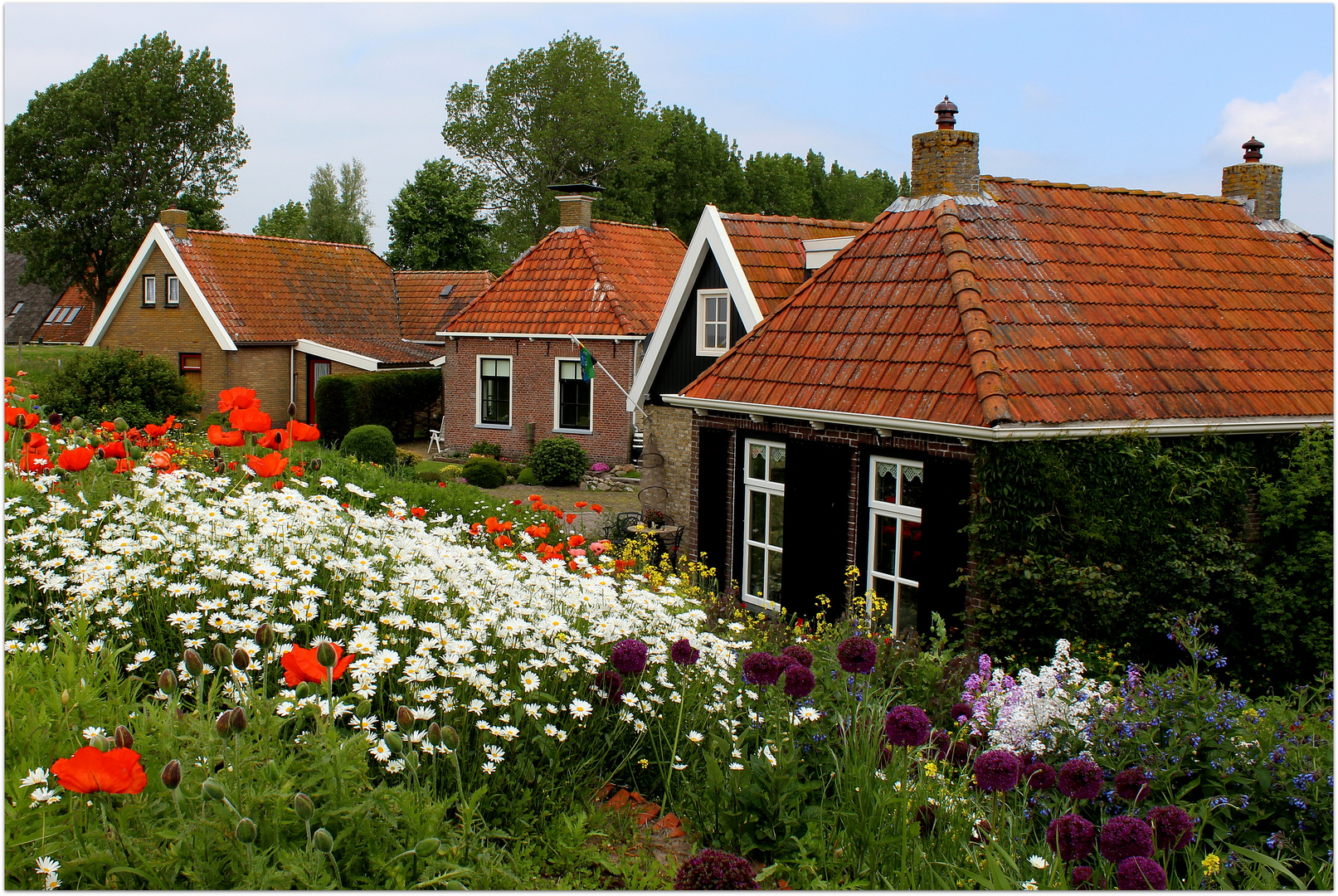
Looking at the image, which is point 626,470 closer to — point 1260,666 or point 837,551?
point 837,551

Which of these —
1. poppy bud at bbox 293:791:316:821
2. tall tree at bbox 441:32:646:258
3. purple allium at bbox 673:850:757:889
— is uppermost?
tall tree at bbox 441:32:646:258

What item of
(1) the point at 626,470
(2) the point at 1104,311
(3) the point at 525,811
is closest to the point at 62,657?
(3) the point at 525,811

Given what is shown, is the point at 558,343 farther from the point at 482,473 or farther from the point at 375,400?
the point at 375,400

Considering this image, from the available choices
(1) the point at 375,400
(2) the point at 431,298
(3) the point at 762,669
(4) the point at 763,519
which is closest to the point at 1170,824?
(3) the point at 762,669

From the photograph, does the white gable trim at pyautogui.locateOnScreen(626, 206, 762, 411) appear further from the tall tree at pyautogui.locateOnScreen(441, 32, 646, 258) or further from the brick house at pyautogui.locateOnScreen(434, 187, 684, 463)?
the tall tree at pyautogui.locateOnScreen(441, 32, 646, 258)

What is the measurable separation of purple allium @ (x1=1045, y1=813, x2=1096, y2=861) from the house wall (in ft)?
70.2

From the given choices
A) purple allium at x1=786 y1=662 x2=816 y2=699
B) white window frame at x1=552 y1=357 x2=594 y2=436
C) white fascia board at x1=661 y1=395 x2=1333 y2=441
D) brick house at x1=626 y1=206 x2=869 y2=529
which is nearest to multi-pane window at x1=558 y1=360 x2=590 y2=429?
white window frame at x1=552 y1=357 x2=594 y2=436

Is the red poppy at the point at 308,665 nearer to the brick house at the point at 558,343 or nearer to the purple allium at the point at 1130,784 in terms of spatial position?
the purple allium at the point at 1130,784

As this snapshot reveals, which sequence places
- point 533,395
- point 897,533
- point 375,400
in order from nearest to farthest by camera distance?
point 897,533
point 533,395
point 375,400

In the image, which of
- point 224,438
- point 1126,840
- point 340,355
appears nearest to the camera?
point 1126,840

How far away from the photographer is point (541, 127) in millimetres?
49219

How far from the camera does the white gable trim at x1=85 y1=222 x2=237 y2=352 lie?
28.0 meters

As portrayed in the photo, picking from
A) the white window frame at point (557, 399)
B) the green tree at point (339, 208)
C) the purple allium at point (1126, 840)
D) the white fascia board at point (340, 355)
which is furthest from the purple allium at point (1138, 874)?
the green tree at point (339, 208)

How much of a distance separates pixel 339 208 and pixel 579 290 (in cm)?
4204
